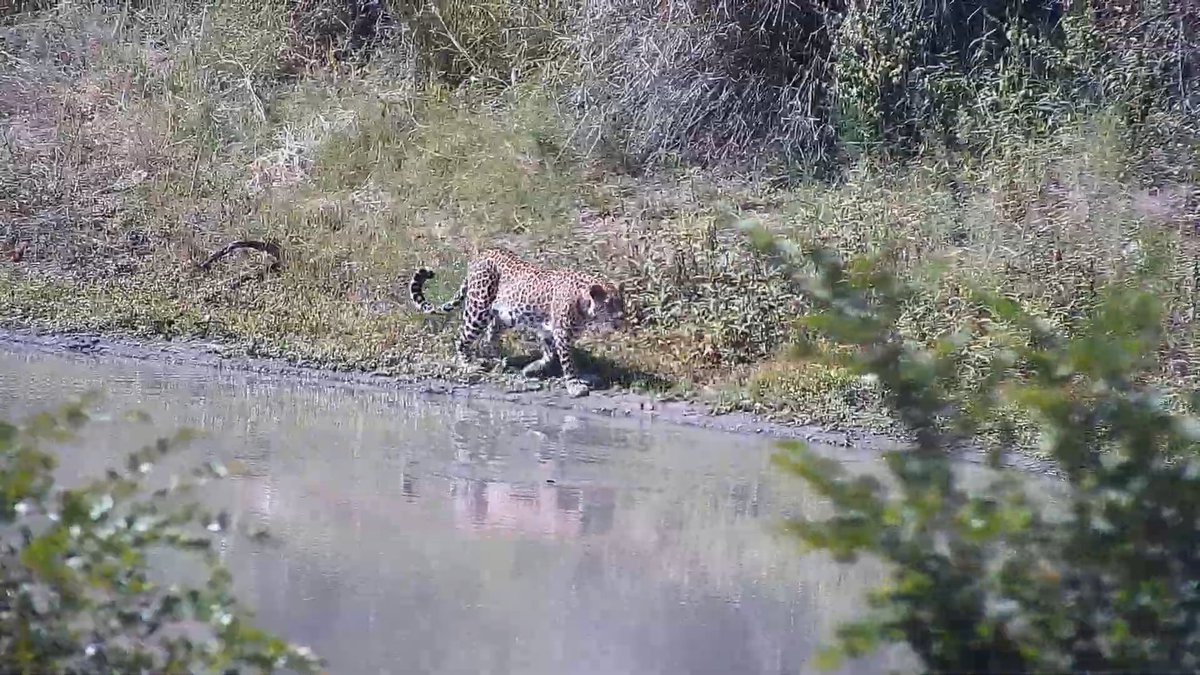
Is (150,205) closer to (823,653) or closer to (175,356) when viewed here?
(175,356)

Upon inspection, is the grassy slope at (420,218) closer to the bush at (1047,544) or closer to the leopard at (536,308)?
the leopard at (536,308)

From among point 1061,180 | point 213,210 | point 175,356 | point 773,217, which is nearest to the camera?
point 175,356

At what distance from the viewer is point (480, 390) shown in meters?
10.6

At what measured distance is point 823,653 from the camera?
335cm

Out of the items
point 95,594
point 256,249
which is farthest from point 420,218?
point 95,594

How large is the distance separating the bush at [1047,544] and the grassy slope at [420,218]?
243 inches

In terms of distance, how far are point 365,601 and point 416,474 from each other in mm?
2207

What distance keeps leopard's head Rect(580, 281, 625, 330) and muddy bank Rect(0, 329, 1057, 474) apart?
0.48 meters

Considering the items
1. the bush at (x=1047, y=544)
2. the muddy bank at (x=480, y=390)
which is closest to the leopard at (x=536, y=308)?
the muddy bank at (x=480, y=390)

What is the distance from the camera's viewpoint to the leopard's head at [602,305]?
10.6m

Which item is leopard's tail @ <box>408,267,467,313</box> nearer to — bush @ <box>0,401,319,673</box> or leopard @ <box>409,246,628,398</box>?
leopard @ <box>409,246,628,398</box>

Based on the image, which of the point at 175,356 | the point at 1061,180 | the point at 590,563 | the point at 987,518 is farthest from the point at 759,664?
the point at 1061,180

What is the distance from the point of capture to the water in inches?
239

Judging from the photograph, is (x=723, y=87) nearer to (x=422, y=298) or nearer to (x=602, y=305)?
(x=422, y=298)
